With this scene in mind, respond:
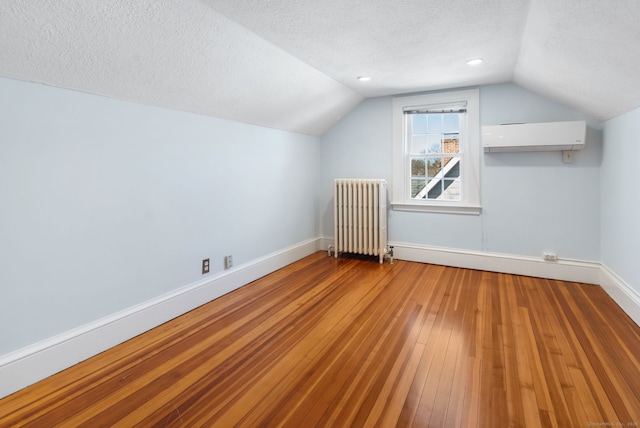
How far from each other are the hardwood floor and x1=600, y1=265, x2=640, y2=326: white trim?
0.07m

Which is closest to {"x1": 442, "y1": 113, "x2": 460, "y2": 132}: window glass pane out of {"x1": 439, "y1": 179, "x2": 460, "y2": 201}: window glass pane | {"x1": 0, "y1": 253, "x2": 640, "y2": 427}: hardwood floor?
{"x1": 439, "y1": 179, "x2": 460, "y2": 201}: window glass pane

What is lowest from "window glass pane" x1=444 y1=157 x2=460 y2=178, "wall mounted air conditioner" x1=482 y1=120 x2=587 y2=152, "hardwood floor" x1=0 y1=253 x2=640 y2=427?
"hardwood floor" x1=0 y1=253 x2=640 y2=427

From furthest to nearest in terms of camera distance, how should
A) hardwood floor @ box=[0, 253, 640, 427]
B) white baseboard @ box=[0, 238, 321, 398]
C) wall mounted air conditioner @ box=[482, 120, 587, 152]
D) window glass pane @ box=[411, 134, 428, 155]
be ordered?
1. window glass pane @ box=[411, 134, 428, 155]
2. wall mounted air conditioner @ box=[482, 120, 587, 152]
3. white baseboard @ box=[0, 238, 321, 398]
4. hardwood floor @ box=[0, 253, 640, 427]

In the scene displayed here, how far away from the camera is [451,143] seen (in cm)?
411

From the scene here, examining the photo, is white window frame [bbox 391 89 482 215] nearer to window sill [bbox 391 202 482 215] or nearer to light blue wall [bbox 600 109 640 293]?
window sill [bbox 391 202 482 215]

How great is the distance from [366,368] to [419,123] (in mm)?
3346

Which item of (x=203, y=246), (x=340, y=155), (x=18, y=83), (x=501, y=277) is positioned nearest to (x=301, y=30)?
(x=18, y=83)

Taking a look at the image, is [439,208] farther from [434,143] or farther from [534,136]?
[534,136]

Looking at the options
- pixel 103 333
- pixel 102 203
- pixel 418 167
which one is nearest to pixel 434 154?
pixel 418 167

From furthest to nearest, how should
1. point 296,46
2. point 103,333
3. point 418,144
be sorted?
point 418,144
point 296,46
point 103,333

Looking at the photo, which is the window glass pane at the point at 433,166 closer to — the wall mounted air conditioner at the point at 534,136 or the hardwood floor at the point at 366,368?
the wall mounted air conditioner at the point at 534,136

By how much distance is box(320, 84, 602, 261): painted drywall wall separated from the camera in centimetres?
339

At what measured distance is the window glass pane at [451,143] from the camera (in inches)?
160

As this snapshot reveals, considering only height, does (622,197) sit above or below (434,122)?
below
